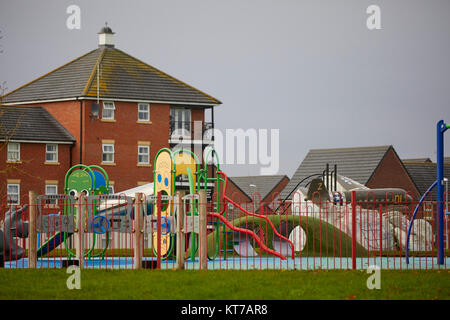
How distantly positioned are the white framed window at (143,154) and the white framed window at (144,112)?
2082mm

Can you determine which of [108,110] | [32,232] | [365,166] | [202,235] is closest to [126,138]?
[108,110]

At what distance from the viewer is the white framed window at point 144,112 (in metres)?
62.8

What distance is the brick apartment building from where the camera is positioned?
197ft

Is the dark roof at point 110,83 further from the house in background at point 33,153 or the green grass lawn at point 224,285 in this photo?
the green grass lawn at point 224,285

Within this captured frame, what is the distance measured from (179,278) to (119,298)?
2695 millimetres

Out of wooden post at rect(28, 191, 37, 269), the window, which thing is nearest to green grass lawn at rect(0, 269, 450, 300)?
wooden post at rect(28, 191, 37, 269)

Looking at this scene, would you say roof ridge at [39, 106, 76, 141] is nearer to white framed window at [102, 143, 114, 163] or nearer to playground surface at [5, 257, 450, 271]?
white framed window at [102, 143, 114, 163]

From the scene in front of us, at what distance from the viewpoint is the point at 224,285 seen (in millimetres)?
17047

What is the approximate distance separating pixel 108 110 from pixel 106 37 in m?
8.73

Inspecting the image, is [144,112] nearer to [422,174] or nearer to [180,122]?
[180,122]

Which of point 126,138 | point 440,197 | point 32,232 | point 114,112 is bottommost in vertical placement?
point 32,232

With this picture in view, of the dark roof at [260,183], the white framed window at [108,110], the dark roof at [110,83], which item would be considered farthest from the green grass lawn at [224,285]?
the dark roof at [260,183]

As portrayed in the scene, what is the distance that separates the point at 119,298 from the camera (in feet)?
52.1
